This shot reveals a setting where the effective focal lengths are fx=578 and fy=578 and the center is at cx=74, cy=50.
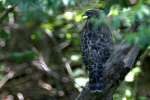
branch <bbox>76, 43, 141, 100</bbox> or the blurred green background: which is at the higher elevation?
the blurred green background

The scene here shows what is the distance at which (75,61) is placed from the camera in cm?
733

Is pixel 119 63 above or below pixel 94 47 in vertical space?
below

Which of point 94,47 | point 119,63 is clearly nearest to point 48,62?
point 94,47

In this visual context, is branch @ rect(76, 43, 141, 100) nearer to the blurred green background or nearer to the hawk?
the hawk

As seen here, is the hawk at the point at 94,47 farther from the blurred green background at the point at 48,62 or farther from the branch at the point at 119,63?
the blurred green background at the point at 48,62

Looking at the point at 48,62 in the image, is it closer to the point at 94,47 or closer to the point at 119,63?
the point at 94,47

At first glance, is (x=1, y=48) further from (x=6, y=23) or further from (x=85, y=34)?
(x=85, y=34)

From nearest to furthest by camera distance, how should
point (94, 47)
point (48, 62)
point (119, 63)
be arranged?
1. point (119, 63)
2. point (94, 47)
3. point (48, 62)

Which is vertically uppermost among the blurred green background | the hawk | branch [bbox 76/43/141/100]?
the blurred green background

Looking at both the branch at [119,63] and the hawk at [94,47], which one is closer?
the branch at [119,63]

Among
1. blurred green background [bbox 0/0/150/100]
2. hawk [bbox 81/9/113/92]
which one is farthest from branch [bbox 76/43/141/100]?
blurred green background [bbox 0/0/150/100]

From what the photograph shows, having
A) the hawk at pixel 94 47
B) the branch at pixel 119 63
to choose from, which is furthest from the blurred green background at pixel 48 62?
the branch at pixel 119 63

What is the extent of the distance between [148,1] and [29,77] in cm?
440

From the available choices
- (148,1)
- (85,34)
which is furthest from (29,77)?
(148,1)
